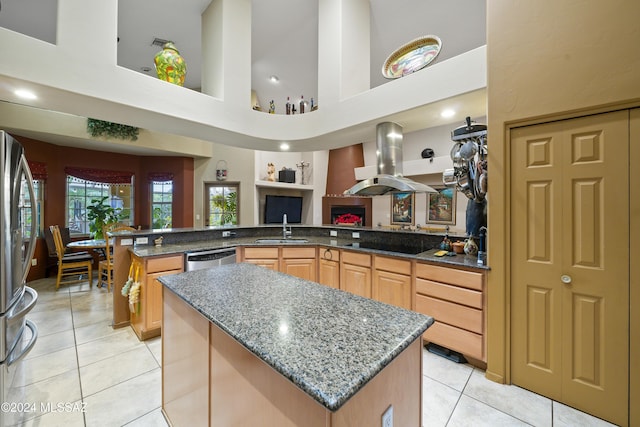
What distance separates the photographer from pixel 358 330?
909mm

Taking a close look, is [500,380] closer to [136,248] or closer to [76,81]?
[136,248]

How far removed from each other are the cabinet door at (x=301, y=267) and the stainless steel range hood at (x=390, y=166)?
3.94ft

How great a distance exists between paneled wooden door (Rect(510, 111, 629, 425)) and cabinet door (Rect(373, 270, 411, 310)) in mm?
873

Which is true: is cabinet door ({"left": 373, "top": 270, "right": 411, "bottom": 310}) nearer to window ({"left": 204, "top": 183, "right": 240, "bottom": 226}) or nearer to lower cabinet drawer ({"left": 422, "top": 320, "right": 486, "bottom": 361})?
lower cabinet drawer ({"left": 422, "top": 320, "right": 486, "bottom": 361})

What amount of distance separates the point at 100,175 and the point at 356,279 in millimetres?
6287

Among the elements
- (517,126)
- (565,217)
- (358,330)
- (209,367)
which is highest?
(517,126)

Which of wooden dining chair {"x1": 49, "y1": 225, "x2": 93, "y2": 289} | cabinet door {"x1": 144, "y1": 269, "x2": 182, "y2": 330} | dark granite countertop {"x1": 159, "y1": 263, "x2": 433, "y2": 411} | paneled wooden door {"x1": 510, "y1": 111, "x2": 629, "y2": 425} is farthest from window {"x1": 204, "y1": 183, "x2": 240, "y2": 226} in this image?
paneled wooden door {"x1": 510, "y1": 111, "x2": 629, "y2": 425}

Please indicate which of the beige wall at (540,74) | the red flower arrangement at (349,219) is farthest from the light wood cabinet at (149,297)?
the red flower arrangement at (349,219)

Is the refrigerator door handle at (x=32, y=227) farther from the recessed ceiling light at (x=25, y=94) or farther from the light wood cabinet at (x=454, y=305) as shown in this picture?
the light wood cabinet at (x=454, y=305)

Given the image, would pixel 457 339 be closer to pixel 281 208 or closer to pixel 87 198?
pixel 281 208

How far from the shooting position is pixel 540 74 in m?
1.78

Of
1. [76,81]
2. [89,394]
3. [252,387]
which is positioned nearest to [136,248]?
[89,394]

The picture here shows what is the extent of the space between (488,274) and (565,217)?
0.63 metres

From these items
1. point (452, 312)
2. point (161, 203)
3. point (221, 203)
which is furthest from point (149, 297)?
point (161, 203)
